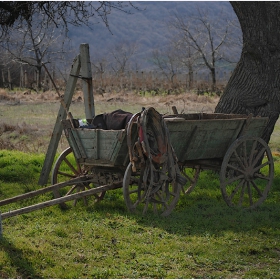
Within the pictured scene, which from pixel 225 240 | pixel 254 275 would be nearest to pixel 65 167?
pixel 225 240

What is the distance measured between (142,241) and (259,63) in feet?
16.4

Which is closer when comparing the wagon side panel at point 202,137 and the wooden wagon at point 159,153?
the wooden wagon at point 159,153

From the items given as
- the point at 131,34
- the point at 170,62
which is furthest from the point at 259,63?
the point at 131,34

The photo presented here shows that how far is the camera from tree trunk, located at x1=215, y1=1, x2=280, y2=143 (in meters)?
9.92

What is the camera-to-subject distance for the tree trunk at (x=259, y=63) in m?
9.92

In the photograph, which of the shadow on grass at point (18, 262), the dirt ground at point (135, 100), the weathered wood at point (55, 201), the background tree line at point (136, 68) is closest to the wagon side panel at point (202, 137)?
the weathered wood at point (55, 201)

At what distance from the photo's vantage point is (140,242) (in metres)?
6.17

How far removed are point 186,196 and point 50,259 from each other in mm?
3637

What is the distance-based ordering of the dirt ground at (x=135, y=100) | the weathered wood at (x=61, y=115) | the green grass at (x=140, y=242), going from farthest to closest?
1. the dirt ground at (x=135, y=100)
2. the weathered wood at (x=61, y=115)
3. the green grass at (x=140, y=242)

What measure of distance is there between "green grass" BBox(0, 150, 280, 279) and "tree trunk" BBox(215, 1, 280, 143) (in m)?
2.34

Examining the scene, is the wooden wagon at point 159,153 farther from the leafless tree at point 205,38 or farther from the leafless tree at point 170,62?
the leafless tree at point 170,62

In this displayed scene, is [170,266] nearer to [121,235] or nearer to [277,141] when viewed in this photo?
[121,235]

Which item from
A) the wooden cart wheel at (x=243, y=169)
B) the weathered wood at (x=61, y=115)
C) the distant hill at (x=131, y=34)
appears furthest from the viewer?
the distant hill at (x=131, y=34)

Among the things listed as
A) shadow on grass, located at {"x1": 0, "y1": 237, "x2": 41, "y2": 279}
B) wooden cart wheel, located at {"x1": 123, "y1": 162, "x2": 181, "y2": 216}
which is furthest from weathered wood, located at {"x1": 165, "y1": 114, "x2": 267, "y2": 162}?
shadow on grass, located at {"x1": 0, "y1": 237, "x2": 41, "y2": 279}
